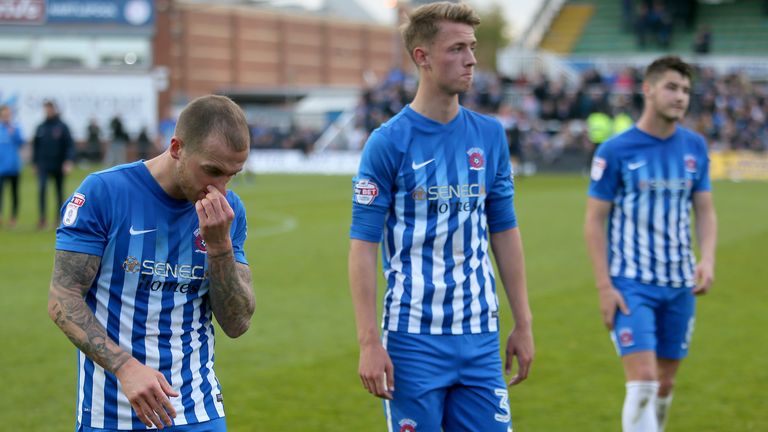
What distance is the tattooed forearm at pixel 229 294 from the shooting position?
3.39 metres

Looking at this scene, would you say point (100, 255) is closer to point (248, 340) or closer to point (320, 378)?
point (320, 378)

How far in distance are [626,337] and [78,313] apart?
327cm

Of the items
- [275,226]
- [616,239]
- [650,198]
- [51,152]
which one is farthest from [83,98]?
[650,198]

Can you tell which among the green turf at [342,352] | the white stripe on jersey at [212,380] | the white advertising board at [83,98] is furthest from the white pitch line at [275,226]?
the white advertising board at [83,98]

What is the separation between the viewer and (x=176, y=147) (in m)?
3.35

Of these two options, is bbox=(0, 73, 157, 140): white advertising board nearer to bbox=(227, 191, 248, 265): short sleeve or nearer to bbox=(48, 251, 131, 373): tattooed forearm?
bbox=(227, 191, 248, 265): short sleeve

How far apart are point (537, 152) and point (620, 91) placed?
5103 mm

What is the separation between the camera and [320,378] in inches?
316

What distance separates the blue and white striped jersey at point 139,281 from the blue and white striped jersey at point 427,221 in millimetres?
840

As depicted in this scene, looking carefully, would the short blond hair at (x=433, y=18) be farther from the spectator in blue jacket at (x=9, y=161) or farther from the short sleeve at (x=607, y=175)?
the spectator in blue jacket at (x=9, y=161)

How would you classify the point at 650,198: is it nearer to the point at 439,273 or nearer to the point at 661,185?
the point at 661,185

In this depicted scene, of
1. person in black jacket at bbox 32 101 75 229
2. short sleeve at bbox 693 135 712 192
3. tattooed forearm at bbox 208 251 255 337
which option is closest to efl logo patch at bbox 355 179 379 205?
tattooed forearm at bbox 208 251 255 337

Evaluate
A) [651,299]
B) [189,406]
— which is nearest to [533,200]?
[651,299]

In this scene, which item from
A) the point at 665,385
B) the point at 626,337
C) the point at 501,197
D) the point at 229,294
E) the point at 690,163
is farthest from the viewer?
the point at 665,385
